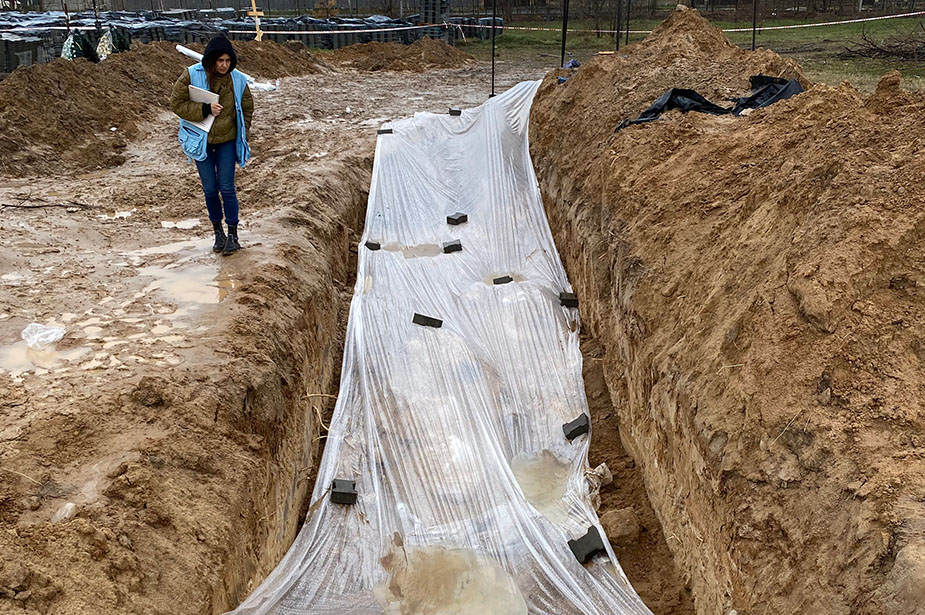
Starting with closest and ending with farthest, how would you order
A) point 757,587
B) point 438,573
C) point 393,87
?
1. point 757,587
2. point 438,573
3. point 393,87

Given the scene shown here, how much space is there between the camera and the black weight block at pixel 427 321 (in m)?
5.49

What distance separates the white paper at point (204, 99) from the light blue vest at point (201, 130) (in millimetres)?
39

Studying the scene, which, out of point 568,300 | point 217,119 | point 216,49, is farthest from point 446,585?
point 216,49

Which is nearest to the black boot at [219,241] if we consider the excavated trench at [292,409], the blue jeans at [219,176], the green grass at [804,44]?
the blue jeans at [219,176]

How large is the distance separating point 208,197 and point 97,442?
8.28 ft

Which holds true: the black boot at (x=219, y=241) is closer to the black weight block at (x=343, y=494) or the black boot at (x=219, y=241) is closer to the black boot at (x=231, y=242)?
the black boot at (x=231, y=242)

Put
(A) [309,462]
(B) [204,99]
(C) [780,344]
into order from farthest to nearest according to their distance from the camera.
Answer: (B) [204,99] → (A) [309,462] → (C) [780,344]

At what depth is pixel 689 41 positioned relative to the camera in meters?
9.09

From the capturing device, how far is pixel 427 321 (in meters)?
5.51

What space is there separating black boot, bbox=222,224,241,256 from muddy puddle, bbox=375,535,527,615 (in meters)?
2.99

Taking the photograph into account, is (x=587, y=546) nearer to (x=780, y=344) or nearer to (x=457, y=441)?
(x=457, y=441)

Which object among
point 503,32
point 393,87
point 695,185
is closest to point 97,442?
point 695,185

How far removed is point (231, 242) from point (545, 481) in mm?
3257

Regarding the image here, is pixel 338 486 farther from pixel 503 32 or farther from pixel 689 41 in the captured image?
pixel 503 32
